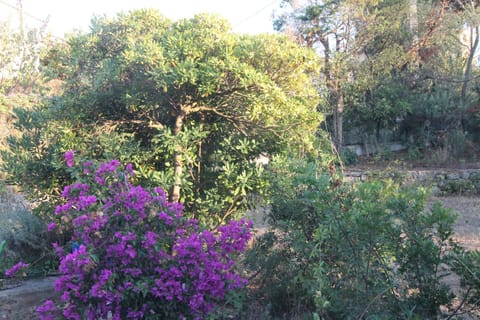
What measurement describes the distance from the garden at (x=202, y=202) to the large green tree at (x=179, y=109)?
18mm

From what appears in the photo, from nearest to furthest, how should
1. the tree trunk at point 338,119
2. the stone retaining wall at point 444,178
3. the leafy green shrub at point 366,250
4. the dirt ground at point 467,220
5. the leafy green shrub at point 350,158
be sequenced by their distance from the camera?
the leafy green shrub at point 366,250 < the dirt ground at point 467,220 < the stone retaining wall at point 444,178 < the tree trunk at point 338,119 < the leafy green shrub at point 350,158

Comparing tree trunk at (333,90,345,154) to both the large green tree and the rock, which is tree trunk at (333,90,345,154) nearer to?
the large green tree

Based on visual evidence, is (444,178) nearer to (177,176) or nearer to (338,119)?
(338,119)

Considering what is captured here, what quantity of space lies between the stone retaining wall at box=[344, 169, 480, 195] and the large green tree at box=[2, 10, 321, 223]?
22.9 ft

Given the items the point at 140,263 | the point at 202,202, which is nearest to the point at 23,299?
the point at 140,263

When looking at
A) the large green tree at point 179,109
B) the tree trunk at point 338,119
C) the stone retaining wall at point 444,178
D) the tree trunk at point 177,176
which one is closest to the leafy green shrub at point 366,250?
the large green tree at point 179,109

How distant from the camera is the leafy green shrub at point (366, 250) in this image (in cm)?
288

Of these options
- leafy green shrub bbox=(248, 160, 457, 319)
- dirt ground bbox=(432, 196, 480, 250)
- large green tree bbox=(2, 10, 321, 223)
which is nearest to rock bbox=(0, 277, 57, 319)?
large green tree bbox=(2, 10, 321, 223)

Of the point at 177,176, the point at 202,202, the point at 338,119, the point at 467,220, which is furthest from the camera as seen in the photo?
the point at 338,119

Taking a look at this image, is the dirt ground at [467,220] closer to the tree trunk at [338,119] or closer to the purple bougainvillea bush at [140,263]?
the purple bougainvillea bush at [140,263]

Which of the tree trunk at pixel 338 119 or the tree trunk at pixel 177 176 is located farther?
the tree trunk at pixel 338 119

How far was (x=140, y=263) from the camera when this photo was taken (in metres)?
2.91

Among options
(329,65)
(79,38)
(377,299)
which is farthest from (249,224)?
(329,65)

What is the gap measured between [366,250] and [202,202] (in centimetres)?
179
